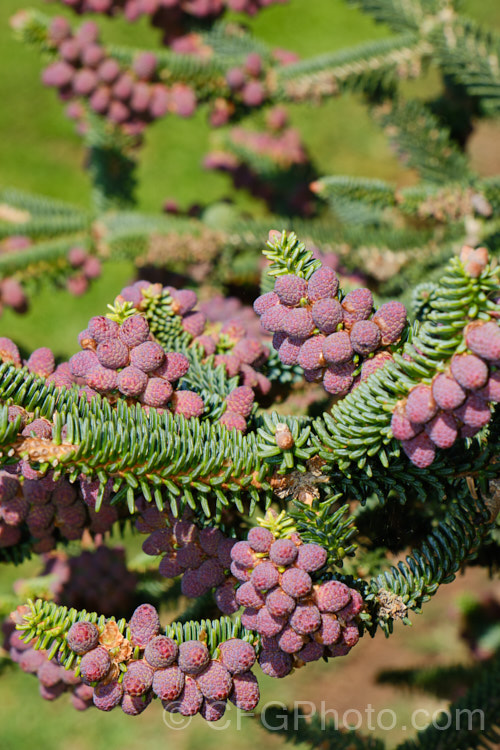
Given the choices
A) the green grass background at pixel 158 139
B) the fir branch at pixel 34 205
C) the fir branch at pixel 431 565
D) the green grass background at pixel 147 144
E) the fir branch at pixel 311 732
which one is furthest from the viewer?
the green grass background at pixel 158 139

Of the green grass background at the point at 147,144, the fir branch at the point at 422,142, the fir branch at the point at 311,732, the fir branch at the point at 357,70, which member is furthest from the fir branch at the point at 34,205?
the fir branch at the point at 311,732

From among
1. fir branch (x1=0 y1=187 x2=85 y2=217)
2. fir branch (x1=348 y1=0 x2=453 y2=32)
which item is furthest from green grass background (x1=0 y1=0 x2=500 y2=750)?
fir branch (x1=348 y1=0 x2=453 y2=32)

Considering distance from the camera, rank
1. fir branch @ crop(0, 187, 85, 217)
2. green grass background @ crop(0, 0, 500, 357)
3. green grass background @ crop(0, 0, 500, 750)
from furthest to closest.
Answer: green grass background @ crop(0, 0, 500, 357), green grass background @ crop(0, 0, 500, 750), fir branch @ crop(0, 187, 85, 217)

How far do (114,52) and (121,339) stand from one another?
1.18 m

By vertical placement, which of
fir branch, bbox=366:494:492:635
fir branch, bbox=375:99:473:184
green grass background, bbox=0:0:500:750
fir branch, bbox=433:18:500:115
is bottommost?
green grass background, bbox=0:0:500:750

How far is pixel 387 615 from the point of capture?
0.78 meters

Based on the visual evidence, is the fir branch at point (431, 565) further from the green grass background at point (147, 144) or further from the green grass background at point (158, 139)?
the green grass background at point (158, 139)

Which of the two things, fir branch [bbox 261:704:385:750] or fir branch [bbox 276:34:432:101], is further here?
fir branch [bbox 276:34:432:101]

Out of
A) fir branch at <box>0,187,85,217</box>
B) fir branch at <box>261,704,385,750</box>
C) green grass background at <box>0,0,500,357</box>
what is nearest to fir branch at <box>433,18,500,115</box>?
fir branch at <box>0,187,85,217</box>

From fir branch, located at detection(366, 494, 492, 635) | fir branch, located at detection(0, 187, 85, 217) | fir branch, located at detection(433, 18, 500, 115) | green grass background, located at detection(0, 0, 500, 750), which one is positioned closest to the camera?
fir branch, located at detection(366, 494, 492, 635)

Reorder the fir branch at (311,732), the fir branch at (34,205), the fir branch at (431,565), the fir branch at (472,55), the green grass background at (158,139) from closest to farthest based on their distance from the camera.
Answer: the fir branch at (431,565)
the fir branch at (311,732)
the fir branch at (472,55)
the fir branch at (34,205)
the green grass background at (158,139)

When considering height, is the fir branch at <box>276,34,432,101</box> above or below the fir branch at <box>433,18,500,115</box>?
below

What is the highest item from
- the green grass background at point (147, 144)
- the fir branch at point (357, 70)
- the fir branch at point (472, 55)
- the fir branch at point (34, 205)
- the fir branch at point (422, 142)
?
the fir branch at point (472, 55)

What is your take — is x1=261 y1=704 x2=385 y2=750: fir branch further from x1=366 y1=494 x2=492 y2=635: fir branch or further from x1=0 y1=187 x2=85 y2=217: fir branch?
x1=0 y1=187 x2=85 y2=217: fir branch
